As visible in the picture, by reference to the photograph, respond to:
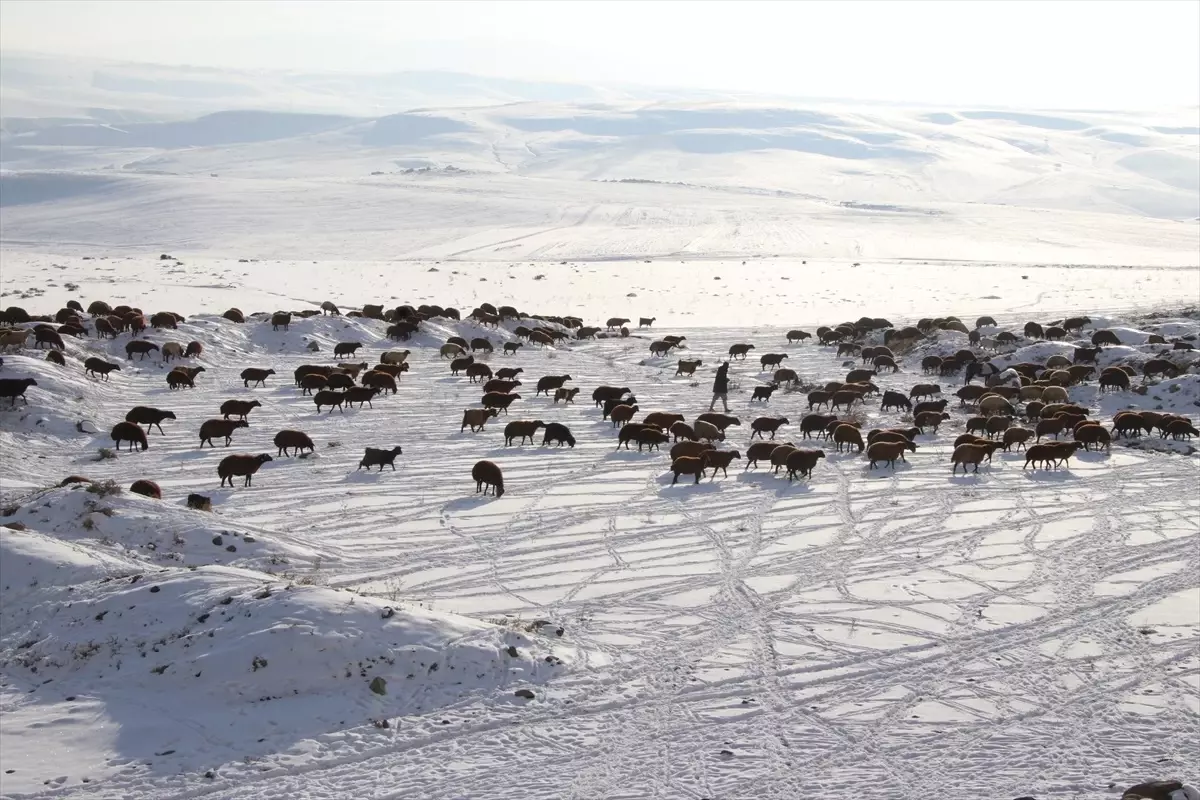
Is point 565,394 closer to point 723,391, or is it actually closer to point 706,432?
point 723,391

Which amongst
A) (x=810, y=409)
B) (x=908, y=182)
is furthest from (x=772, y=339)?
(x=908, y=182)

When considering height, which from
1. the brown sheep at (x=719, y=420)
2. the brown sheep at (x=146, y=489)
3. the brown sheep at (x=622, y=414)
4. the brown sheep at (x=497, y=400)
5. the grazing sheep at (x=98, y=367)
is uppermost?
the grazing sheep at (x=98, y=367)

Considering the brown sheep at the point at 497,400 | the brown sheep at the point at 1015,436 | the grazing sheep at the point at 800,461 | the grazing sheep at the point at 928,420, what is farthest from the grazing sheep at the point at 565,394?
the brown sheep at the point at 1015,436

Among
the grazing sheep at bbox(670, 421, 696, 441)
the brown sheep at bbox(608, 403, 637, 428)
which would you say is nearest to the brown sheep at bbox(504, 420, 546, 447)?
the brown sheep at bbox(608, 403, 637, 428)

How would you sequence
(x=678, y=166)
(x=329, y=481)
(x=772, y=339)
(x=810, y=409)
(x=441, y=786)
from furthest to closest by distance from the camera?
(x=678, y=166)
(x=772, y=339)
(x=810, y=409)
(x=329, y=481)
(x=441, y=786)

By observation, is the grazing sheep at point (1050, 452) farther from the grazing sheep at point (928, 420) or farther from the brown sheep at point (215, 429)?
the brown sheep at point (215, 429)

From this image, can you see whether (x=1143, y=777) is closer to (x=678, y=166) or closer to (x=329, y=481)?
(x=329, y=481)
